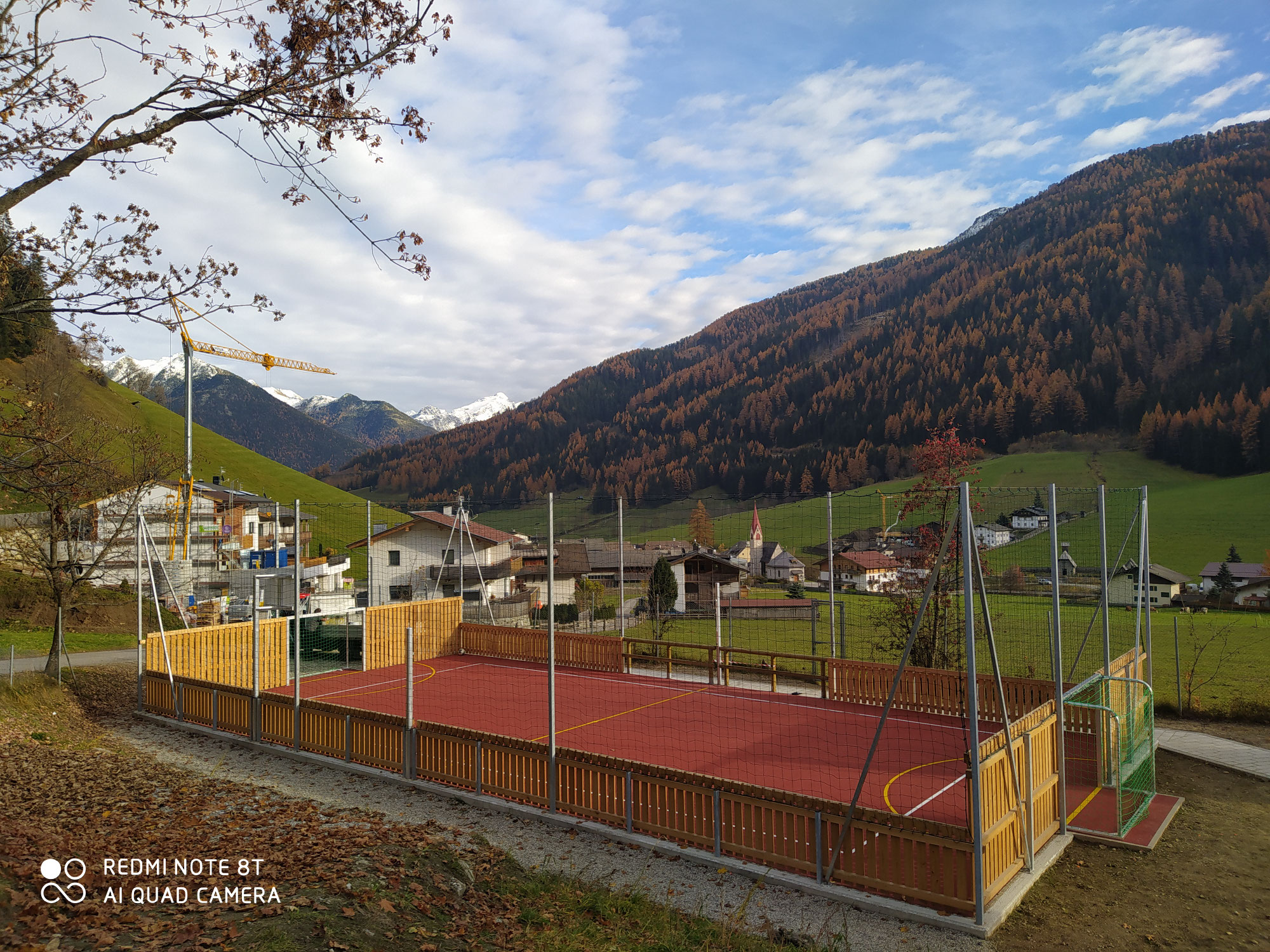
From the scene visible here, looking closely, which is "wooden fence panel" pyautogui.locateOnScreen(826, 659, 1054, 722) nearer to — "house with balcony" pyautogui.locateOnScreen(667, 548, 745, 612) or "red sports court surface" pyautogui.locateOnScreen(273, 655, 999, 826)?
"red sports court surface" pyautogui.locateOnScreen(273, 655, 999, 826)

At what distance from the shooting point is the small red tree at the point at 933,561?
44.6 feet

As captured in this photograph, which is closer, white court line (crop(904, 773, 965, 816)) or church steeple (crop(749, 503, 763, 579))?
white court line (crop(904, 773, 965, 816))

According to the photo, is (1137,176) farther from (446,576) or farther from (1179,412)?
(446,576)

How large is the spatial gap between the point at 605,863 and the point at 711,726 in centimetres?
547

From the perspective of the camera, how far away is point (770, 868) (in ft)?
23.5

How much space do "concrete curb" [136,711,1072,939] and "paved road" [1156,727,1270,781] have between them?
4525 mm

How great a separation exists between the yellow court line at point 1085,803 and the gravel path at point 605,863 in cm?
350

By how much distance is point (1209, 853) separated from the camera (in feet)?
25.1

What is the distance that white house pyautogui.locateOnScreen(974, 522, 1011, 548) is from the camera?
14.9 m

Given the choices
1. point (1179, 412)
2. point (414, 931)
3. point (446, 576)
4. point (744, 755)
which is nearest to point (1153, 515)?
point (1179, 412)

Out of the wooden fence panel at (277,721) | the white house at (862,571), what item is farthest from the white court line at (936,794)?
the wooden fence panel at (277,721)

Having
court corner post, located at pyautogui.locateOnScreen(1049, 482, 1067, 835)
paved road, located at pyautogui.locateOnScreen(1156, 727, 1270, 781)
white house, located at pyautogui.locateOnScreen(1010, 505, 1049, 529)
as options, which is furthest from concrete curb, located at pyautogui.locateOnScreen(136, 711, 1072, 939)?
white house, located at pyautogui.locateOnScreen(1010, 505, 1049, 529)

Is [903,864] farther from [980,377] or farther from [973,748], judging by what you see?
[980,377]

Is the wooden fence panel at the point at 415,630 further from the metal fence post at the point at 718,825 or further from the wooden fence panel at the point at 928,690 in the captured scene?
the metal fence post at the point at 718,825
